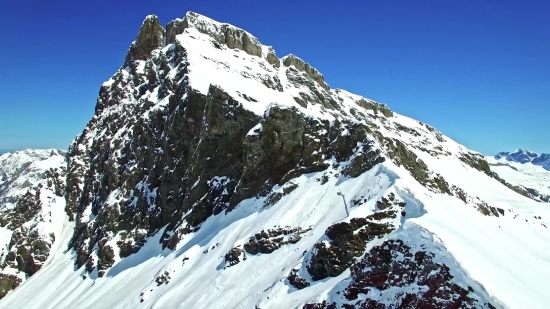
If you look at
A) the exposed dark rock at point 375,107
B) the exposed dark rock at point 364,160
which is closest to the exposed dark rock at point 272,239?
the exposed dark rock at point 364,160

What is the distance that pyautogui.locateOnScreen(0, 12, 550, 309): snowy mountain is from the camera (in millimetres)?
23203

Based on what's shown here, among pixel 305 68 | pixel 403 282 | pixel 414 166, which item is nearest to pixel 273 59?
pixel 305 68

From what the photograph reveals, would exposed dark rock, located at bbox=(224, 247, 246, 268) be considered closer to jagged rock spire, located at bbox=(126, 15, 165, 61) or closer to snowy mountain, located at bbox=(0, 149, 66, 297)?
snowy mountain, located at bbox=(0, 149, 66, 297)

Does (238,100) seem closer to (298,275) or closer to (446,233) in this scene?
(298,275)

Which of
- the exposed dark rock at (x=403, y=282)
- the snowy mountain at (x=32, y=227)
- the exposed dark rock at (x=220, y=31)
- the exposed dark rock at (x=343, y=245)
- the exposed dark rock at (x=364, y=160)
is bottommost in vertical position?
the exposed dark rock at (x=403, y=282)

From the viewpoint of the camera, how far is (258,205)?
4738cm

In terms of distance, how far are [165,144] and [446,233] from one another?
192 feet

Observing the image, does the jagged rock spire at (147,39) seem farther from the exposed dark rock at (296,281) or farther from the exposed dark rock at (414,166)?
the exposed dark rock at (296,281)

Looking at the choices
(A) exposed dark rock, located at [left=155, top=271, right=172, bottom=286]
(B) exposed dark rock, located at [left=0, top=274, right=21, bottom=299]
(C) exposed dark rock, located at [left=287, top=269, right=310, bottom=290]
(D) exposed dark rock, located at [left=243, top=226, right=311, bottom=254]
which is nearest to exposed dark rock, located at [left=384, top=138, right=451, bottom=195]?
(D) exposed dark rock, located at [left=243, top=226, right=311, bottom=254]

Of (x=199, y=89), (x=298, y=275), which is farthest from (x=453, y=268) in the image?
(x=199, y=89)

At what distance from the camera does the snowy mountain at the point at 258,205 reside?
2320 cm

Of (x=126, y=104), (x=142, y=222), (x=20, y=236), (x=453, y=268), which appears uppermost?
(x=126, y=104)

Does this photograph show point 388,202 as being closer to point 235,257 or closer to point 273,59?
point 235,257

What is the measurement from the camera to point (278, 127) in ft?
165
